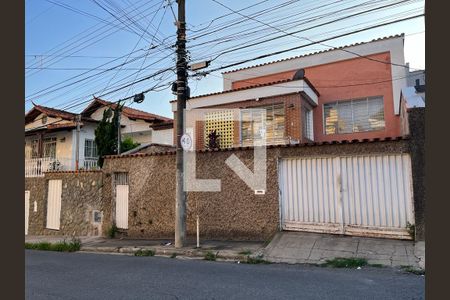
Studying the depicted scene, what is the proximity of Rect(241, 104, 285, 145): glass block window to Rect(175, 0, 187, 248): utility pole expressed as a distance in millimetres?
4675

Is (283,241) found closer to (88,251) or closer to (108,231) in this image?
(88,251)

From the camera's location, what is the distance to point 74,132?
20453 mm

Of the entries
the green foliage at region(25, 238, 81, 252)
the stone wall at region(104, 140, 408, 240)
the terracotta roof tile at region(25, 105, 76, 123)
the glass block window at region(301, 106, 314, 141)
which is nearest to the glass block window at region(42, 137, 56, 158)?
the terracotta roof tile at region(25, 105, 76, 123)

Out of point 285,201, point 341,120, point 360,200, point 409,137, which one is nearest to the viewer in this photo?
point 409,137

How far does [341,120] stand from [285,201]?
7.93 metres

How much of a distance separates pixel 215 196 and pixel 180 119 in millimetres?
2656

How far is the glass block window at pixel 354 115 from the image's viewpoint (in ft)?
49.7

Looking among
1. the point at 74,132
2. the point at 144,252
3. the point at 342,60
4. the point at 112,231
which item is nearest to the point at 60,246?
the point at 112,231

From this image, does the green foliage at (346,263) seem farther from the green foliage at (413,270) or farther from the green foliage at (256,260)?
the green foliage at (256,260)

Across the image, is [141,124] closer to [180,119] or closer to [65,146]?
[65,146]

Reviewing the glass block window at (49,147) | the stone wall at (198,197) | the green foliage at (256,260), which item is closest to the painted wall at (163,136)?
the glass block window at (49,147)

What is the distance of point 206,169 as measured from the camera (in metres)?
10.8

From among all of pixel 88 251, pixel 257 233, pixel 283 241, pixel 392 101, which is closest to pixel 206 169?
pixel 257 233

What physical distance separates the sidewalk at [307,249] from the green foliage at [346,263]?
168 millimetres
